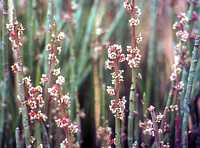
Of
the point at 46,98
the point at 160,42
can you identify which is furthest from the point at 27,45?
the point at 160,42

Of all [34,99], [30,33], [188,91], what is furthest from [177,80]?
[30,33]

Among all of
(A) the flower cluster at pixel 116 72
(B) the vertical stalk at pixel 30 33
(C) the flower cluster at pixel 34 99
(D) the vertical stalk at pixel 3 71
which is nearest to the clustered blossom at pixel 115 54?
(A) the flower cluster at pixel 116 72

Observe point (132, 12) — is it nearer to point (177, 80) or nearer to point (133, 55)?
point (133, 55)

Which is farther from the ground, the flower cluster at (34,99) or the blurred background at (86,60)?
the blurred background at (86,60)

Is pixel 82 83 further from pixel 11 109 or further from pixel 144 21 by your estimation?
pixel 144 21

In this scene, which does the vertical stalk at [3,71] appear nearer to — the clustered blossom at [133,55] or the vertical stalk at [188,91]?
the clustered blossom at [133,55]

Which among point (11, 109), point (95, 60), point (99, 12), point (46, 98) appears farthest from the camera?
point (99, 12)

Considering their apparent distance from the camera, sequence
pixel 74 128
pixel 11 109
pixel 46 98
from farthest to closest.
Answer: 1. pixel 11 109
2. pixel 46 98
3. pixel 74 128

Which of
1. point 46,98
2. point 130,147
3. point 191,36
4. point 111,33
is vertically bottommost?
point 130,147
